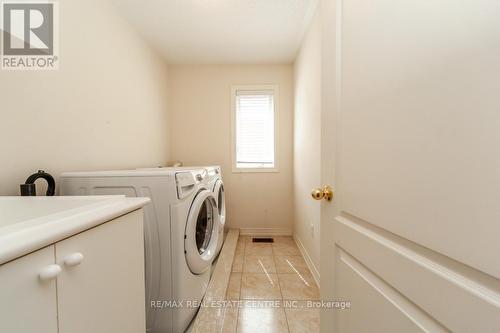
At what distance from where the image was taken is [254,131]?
2.89 m

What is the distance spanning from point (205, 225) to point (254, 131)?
158 cm

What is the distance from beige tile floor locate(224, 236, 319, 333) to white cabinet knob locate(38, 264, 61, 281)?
1188 millimetres

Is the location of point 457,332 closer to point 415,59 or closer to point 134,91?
point 415,59

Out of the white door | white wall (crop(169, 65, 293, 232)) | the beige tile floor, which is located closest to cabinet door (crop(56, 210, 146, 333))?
the white door

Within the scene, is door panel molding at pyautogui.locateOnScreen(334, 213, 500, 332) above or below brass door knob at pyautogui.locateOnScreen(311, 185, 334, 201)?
below

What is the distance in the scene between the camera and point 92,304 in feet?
1.80

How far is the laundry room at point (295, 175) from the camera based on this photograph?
0.37m

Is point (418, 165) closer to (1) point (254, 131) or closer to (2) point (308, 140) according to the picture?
(2) point (308, 140)

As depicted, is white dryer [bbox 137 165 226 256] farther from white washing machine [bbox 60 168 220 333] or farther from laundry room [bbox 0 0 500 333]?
white washing machine [bbox 60 168 220 333]

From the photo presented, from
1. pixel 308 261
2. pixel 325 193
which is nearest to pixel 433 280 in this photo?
pixel 325 193

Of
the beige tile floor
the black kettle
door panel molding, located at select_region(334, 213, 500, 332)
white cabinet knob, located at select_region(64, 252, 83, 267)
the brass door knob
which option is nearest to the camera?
door panel molding, located at select_region(334, 213, 500, 332)

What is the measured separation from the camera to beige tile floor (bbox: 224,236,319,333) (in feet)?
4.39

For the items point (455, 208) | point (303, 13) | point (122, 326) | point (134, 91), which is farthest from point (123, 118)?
point (455, 208)

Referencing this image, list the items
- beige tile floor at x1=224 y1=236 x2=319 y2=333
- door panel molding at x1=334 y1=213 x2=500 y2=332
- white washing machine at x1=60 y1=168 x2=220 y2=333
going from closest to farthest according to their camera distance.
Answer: door panel molding at x1=334 y1=213 x2=500 y2=332
white washing machine at x1=60 y1=168 x2=220 y2=333
beige tile floor at x1=224 y1=236 x2=319 y2=333
